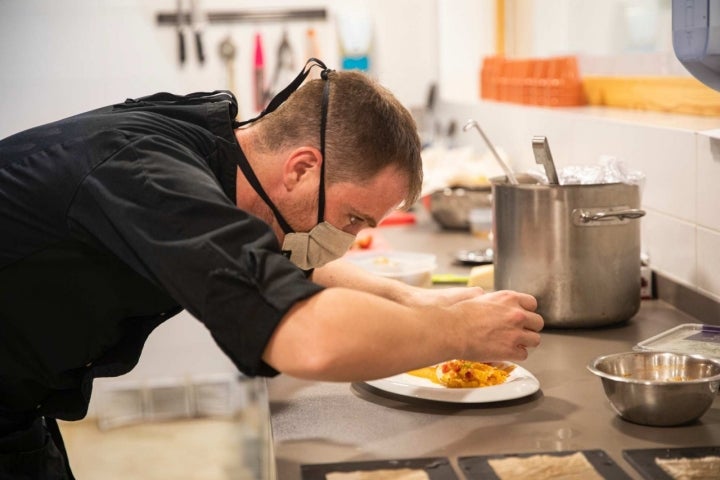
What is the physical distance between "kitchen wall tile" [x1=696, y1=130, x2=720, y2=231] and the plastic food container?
60 cm

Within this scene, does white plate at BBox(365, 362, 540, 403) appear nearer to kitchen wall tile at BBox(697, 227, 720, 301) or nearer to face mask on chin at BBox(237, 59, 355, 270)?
face mask on chin at BBox(237, 59, 355, 270)

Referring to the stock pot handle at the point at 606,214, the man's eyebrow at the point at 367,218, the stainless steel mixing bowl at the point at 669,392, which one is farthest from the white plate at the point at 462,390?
the stock pot handle at the point at 606,214

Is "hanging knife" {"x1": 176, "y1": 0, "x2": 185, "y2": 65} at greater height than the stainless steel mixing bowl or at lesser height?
greater

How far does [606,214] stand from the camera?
1.81 meters

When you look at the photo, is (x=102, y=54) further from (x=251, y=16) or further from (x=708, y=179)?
(x=708, y=179)

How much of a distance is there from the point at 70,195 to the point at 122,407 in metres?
3.68

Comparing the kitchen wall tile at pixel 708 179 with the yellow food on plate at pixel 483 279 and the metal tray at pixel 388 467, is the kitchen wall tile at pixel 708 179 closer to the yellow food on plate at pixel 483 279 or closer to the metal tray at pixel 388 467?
the yellow food on plate at pixel 483 279

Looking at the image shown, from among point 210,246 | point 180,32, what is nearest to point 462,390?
point 210,246

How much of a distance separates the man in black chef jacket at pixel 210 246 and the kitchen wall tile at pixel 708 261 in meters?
0.57

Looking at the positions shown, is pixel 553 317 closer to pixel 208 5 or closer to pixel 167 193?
pixel 167 193

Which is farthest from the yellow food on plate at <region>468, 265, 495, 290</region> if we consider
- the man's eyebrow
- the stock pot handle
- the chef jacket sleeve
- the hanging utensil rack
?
the hanging utensil rack

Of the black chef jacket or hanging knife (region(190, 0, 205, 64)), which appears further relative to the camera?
hanging knife (region(190, 0, 205, 64))

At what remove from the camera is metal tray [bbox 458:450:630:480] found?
122cm

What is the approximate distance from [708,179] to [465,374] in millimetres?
675
